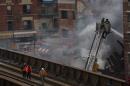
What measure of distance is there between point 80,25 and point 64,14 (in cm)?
497

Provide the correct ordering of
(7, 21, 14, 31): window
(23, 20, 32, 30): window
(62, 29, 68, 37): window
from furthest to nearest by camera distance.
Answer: (23, 20, 32, 30): window
(62, 29, 68, 37): window
(7, 21, 14, 31): window

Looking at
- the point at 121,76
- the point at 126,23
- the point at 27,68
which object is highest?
the point at 126,23

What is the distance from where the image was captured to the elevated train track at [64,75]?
2430cm

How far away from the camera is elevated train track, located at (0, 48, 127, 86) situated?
79.7 feet

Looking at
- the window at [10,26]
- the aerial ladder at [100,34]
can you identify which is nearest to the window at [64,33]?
the window at [10,26]

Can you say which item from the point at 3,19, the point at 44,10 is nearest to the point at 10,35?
the point at 3,19

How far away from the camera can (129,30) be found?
3838 cm

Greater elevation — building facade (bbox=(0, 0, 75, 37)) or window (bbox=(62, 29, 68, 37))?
building facade (bbox=(0, 0, 75, 37))

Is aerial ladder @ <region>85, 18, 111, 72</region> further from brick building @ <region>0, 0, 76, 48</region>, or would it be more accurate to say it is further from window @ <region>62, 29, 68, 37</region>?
brick building @ <region>0, 0, 76, 48</region>

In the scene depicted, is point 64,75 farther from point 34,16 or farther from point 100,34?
point 34,16

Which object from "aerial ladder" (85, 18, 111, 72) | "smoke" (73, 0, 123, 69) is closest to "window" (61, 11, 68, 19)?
"smoke" (73, 0, 123, 69)

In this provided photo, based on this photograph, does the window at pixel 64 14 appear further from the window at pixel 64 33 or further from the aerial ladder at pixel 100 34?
the aerial ladder at pixel 100 34

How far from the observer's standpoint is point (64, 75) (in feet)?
94.3

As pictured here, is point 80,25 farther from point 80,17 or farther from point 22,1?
point 22,1
